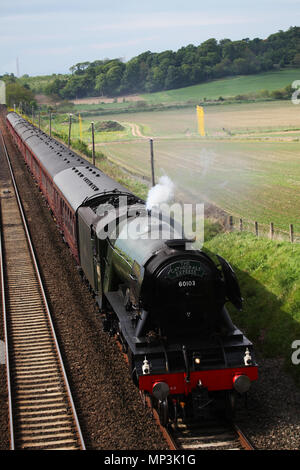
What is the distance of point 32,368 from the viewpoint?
13.4 meters

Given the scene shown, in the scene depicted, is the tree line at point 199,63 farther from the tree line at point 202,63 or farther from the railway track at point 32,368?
the railway track at point 32,368

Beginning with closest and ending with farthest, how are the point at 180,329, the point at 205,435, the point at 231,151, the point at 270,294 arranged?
the point at 205,435
the point at 180,329
the point at 270,294
the point at 231,151

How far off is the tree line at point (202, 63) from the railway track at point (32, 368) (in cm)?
3643

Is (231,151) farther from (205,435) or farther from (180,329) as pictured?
(205,435)

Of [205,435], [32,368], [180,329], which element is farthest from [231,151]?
[205,435]

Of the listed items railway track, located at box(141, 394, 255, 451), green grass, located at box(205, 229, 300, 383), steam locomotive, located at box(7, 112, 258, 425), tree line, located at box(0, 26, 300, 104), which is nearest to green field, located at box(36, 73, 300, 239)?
tree line, located at box(0, 26, 300, 104)

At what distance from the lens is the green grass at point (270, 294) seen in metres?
13.8

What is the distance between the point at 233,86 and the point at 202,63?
13.5ft

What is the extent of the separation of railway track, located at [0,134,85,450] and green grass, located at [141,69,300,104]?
35.6 m

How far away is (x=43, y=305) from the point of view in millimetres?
17516

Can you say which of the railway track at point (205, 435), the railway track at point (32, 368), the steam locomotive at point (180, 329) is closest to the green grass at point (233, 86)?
the railway track at point (32, 368)

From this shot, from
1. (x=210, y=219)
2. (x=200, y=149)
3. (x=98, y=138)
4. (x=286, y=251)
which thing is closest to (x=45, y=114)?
(x=98, y=138)

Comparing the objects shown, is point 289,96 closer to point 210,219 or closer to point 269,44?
point 269,44

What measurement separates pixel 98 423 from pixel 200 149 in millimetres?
42170
